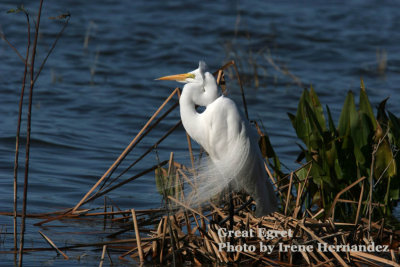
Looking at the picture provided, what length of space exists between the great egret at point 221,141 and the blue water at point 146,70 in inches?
17.6

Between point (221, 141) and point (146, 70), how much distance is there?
7.35 meters

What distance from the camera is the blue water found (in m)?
6.01

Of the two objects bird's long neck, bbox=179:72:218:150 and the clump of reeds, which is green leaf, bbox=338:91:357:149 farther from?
bird's long neck, bbox=179:72:218:150

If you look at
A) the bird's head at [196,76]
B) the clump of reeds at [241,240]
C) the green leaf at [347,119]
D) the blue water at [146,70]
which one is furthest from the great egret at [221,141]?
the green leaf at [347,119]

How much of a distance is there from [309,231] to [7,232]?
73.6 inches

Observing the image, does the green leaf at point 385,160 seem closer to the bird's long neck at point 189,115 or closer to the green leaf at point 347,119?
the green leaf at point 347,119

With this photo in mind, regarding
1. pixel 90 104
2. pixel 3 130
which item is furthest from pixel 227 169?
pixel 90 104

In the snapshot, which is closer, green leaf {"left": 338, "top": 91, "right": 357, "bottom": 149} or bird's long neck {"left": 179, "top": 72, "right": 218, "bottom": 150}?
bird's long neck {"left": 179, "top": 72, "right": 218, "bottom": 150}

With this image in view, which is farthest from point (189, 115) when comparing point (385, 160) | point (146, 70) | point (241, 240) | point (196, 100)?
point (146, 70)

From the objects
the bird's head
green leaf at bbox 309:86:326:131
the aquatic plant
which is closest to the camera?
the bird's head

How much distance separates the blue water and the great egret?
1.47 ft

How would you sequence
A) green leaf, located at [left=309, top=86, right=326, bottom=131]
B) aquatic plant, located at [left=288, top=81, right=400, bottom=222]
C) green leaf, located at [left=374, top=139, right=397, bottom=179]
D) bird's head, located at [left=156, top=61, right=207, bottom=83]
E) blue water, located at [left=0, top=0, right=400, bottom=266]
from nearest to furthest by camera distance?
bird's head, located at [left=156, top=61, right=207, bottom=83]
green leaf, located at [left=374, top=139, right=397, bottom=179]
aquatic plant, located at [left=288, top=81, right=400, bottom=222]
green leaf, located at [left=309, top=86, right=326, bottom=131]
blue water, located at [left=0, top=0, right=400, bottom=266]

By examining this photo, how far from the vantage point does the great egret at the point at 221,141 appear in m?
3.58

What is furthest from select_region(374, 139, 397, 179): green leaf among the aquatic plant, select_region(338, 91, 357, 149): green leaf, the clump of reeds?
the clump of reeds
